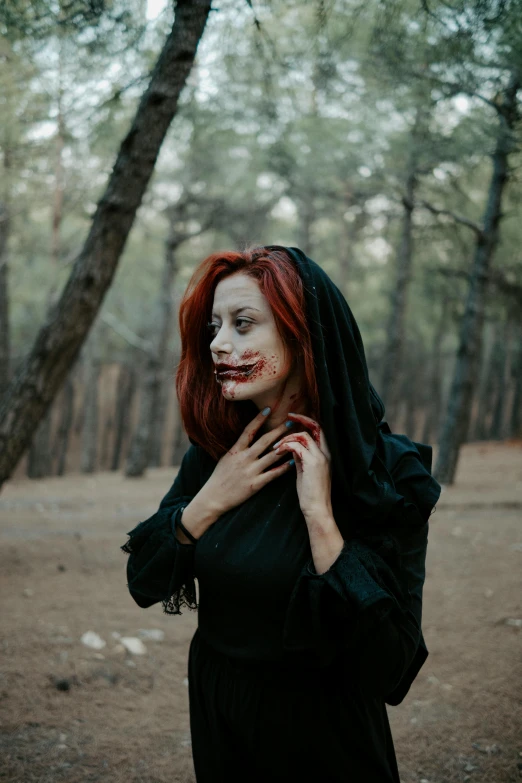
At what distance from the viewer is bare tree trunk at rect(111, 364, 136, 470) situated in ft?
77.4

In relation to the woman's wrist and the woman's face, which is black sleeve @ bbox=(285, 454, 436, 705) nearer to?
the woman's wrist

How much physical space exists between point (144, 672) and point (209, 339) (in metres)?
2.55

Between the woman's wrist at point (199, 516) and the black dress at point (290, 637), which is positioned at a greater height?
the woman's wrist at point (199, 516)

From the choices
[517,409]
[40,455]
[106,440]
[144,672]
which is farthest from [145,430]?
[517,409]

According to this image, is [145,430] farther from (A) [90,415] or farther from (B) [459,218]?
(B) [459,218]

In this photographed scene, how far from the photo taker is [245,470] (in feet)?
5.55

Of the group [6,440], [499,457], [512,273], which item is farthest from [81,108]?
[499,457]

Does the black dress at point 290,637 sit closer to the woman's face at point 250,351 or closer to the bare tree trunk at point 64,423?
the woman's face at point 250,351

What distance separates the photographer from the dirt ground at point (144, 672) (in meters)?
2.82

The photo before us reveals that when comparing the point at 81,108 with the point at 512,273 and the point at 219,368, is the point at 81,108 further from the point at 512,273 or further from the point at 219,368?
the point at 512,273

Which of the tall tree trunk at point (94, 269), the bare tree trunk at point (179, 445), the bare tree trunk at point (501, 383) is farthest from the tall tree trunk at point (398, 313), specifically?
the bare tree trunk at point (179, 445)

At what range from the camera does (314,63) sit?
5828 millimetres

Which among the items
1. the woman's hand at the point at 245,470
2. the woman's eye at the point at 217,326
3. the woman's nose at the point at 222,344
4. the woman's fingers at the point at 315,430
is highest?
the woman's eye at the point at 217,326

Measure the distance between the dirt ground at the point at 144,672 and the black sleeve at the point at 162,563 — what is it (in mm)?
1354
